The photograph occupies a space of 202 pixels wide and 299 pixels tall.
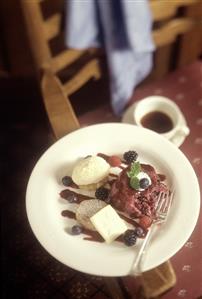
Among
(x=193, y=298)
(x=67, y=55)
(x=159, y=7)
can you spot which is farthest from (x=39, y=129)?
(x=193, y=298)

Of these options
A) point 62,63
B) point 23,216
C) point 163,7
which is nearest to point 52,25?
point 62,63

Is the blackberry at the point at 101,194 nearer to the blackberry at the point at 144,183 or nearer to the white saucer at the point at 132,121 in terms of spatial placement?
the blackberry at the point at 144,183

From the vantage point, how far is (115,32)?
1.20 m

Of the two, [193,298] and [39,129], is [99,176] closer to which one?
[193,298]

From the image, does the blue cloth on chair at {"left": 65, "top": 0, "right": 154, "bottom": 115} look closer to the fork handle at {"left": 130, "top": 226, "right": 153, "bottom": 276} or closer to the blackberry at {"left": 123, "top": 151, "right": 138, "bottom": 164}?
the blackberry at {"left": 123, "top": 151, "right": 138, "bottom": 164}

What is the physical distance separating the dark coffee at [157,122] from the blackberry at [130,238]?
→ 29 cm

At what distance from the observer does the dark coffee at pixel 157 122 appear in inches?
42.2

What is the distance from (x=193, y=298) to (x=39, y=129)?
0.98 metres

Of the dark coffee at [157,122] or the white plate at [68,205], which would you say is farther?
the dark coffee at [157,122]

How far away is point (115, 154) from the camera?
3.29 ft

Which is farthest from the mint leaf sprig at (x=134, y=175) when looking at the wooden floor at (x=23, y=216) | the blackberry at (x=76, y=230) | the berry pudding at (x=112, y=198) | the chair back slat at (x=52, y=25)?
the chair back slat at (x=52, y=25)

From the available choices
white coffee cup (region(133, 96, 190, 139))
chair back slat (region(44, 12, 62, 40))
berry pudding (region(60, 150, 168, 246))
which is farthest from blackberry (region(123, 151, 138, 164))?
chair back slat (region(44, 12, 62, 40))

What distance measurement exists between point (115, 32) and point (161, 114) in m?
0.27

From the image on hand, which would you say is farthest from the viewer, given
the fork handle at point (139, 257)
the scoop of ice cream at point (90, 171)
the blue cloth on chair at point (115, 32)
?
the blue cloth on chair at point (115, 32)
